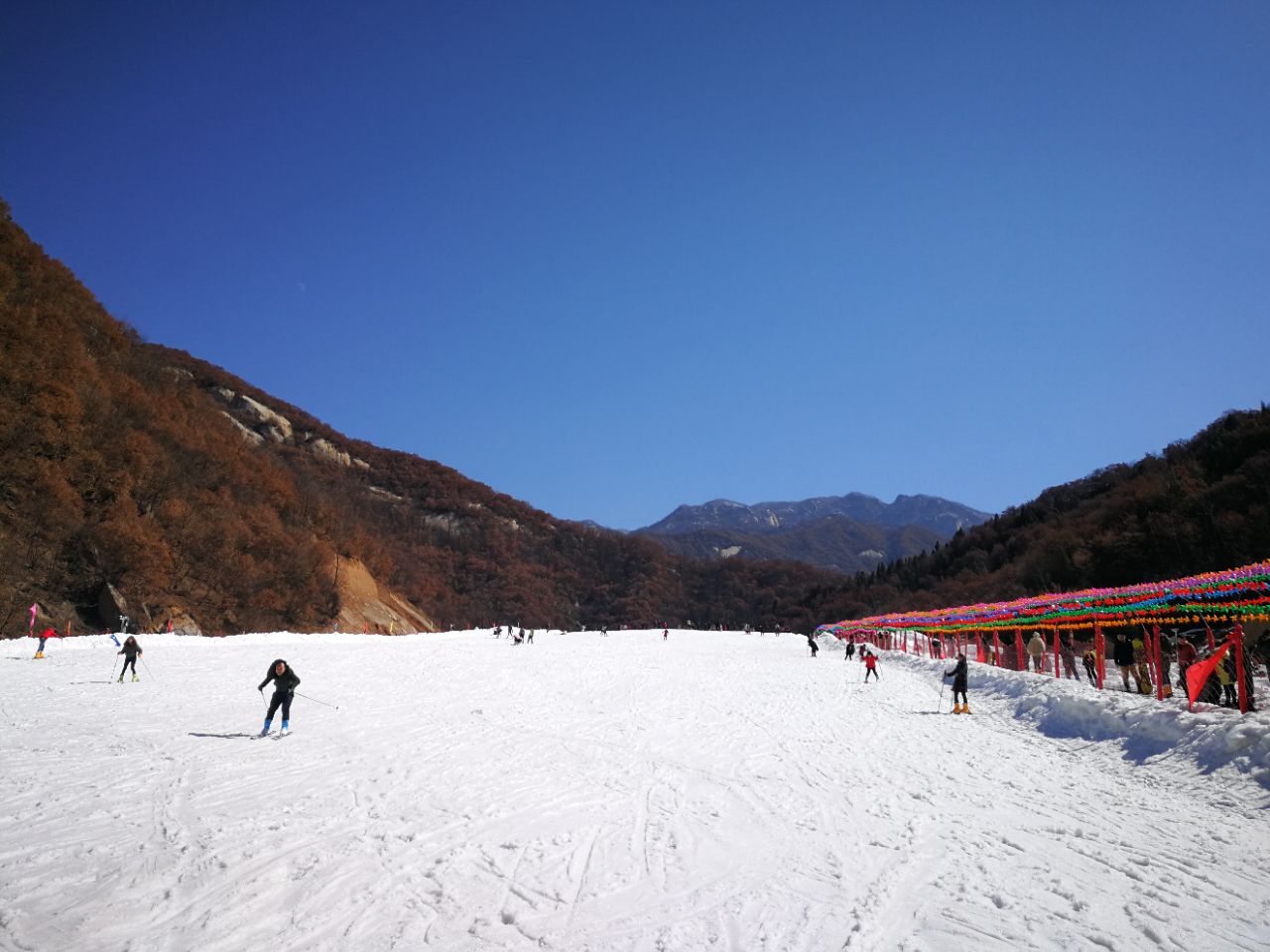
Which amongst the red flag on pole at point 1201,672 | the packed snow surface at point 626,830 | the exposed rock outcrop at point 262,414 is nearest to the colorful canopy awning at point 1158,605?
the red flag on pole at point 1201,672

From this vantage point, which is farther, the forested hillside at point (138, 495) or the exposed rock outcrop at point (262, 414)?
the exposed rock outcrop at point (262, 414)

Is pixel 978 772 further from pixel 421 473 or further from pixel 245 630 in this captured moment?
pixel 421 473

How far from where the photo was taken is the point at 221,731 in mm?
12039

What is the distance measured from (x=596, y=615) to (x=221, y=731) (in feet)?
423

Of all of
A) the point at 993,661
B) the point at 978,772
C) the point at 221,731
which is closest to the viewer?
the point at 978,772

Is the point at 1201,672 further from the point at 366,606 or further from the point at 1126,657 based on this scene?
the point at 366,606

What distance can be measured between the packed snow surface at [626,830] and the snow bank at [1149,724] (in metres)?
0.06

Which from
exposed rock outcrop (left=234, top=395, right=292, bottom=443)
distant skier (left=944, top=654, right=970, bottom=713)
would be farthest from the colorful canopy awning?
exposed rock outcrop (left=234, top=395, right=292, bottom=443)

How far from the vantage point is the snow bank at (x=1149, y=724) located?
9.27 metres

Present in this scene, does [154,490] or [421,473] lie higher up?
[421,473]

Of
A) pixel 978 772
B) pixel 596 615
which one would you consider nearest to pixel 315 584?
pixel 978 772

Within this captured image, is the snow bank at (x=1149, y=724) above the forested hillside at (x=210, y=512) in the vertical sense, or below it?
below

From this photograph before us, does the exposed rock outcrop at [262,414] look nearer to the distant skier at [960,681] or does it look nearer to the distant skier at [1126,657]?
the distant skier at [960,681]

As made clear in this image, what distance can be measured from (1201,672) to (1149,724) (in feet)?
4.46
